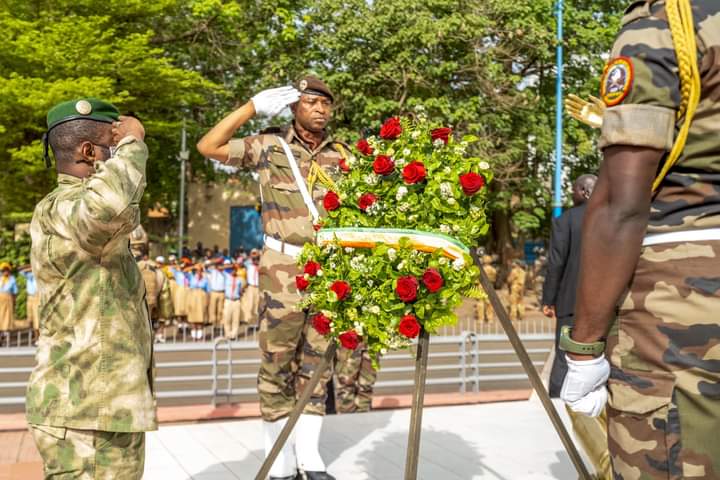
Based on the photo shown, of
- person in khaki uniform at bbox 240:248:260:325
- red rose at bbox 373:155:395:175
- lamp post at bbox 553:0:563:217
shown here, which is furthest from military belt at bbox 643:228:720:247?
lamp post at bbox 553:0:563:217

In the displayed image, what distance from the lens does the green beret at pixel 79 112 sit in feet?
10.2

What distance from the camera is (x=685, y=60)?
210 cm

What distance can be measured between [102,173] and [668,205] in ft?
6.75

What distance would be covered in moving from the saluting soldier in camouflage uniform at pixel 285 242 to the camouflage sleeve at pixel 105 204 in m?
1.62

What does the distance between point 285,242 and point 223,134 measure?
77 cm

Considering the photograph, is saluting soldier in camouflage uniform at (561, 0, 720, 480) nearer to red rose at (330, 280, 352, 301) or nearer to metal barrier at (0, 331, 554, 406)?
red rose at (330, 280, 352, 301)

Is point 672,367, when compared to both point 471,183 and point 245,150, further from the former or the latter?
point 245,150

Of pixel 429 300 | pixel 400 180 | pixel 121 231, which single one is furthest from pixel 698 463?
pixel 121 231

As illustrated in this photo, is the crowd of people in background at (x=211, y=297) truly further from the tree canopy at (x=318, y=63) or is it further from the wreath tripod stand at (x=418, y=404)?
the wreath tripod stand at (x=418, y=404)

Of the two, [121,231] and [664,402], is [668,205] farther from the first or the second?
[121,231]

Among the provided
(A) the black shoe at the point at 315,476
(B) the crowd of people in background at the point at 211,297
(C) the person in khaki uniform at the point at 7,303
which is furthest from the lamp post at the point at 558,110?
(A) the black shoe at the point at 315,476

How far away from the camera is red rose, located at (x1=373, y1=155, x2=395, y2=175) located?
11.6ft

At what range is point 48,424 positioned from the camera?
2.96 m

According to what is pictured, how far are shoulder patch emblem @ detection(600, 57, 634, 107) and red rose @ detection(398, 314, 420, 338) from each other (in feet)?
4.73
